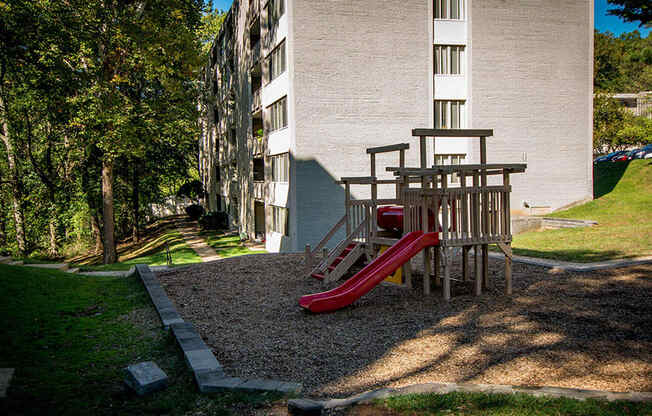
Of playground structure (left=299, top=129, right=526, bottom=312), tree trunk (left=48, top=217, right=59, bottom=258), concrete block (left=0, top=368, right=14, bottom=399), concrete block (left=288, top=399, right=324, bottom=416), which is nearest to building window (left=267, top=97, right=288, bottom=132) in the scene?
tree trunk (left=48, top=217, right=59, bottom=258)

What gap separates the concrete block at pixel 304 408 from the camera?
4.45m

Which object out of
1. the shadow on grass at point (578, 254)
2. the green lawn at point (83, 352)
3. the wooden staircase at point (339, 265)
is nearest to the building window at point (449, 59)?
the shadow on grass at point (578, 254)

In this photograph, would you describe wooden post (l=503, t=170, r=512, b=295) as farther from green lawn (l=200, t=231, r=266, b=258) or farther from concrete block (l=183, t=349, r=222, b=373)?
green lawn (l=200, t=231, r=266, b=258)

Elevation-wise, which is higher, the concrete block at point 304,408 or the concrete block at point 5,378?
the concrete block at point 304,408

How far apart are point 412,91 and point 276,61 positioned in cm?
787

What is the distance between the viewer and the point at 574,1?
28.1 metres

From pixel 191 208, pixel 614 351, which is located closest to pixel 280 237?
pixel 614 351

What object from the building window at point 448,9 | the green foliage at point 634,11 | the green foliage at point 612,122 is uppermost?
the building window at point 448,9

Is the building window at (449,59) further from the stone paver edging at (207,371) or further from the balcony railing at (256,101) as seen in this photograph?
the stone paver edging at (207,371)

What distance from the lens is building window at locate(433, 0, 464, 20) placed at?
1043 inches

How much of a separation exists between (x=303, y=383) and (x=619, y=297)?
6.40 m

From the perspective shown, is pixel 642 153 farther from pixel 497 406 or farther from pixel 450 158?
pixel 497 406

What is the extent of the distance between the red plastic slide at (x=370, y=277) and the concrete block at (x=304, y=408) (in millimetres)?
4168

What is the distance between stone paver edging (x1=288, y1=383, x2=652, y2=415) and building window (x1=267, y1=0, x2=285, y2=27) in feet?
78.6
